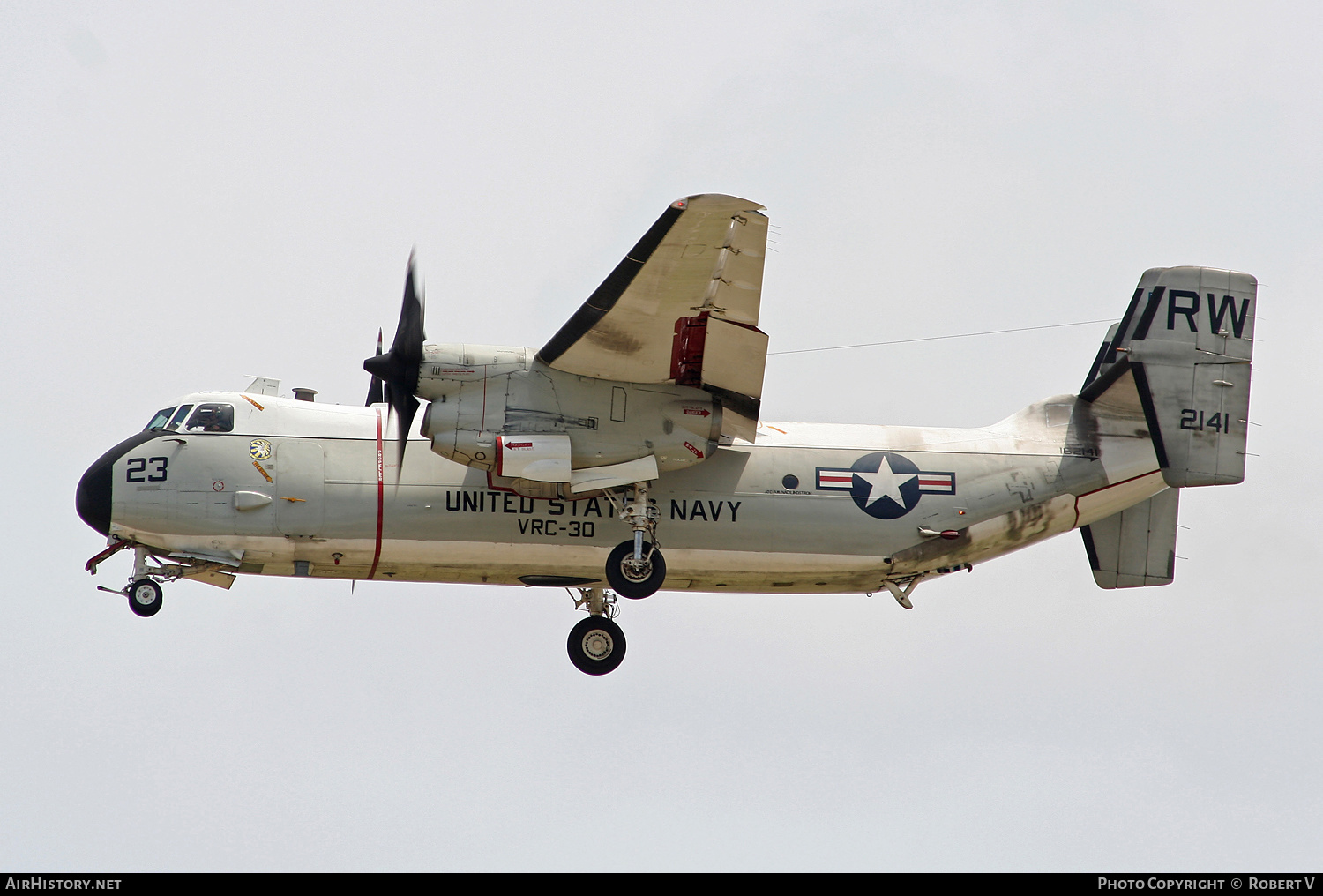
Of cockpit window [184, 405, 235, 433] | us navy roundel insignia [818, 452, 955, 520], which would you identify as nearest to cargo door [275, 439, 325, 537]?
cockpit window [184, 405, 235, 433]

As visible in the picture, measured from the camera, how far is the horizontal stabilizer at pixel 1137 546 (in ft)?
86.0

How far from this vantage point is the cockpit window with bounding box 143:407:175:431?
77.8ft

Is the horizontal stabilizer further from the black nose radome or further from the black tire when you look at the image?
the black nose radome

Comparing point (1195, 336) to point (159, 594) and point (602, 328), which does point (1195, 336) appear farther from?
point (159, 594)

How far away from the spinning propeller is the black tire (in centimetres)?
336

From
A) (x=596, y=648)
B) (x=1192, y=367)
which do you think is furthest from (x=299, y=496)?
(x=1192, y=367)

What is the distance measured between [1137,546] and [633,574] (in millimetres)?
8325

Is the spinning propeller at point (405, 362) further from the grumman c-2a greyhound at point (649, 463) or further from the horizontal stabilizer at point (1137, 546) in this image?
the horizontal stabilizer at point (1137, 546)

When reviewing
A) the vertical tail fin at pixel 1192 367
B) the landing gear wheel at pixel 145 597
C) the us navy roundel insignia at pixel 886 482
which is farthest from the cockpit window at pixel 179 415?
the vertical tail fin at pixel 1192 367

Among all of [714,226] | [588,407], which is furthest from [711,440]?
[714,226]

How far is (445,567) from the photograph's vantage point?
23.9 m

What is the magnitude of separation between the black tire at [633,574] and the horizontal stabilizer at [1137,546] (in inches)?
287

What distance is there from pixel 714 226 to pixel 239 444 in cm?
743

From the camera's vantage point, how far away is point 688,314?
22.2 meters
